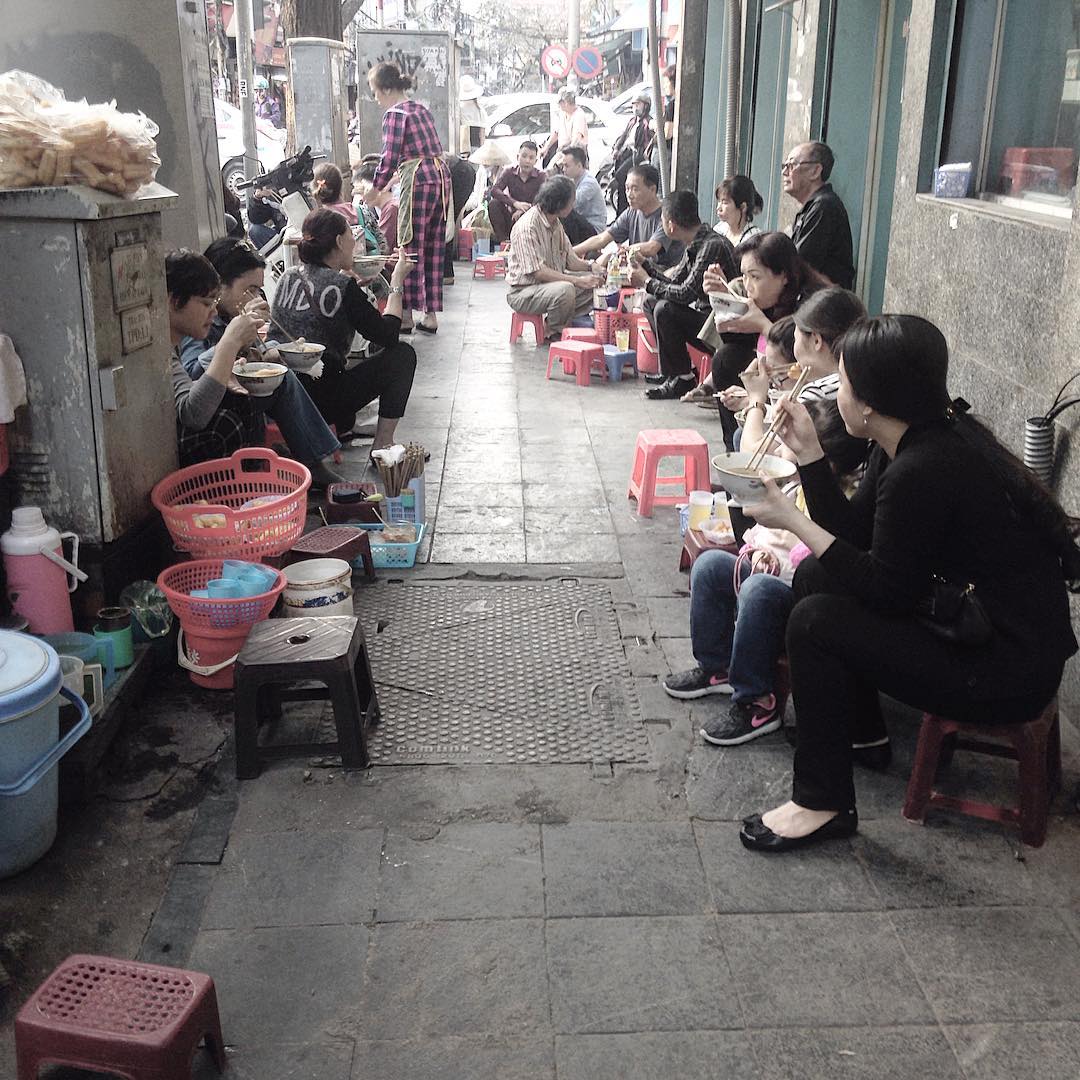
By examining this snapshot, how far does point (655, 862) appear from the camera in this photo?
124 inches

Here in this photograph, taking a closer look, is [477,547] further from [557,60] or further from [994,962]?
[557,60]

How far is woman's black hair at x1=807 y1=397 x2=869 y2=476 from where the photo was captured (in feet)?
12.1

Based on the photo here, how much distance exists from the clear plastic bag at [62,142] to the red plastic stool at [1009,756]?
3.20m

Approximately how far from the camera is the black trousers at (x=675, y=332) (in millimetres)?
8383

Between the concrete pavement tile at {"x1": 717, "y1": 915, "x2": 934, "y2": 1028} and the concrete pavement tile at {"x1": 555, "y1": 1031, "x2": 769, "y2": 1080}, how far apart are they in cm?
11

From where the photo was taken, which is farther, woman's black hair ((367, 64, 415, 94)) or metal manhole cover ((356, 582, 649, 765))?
woman's black hair ((367, 64, 415, 94))

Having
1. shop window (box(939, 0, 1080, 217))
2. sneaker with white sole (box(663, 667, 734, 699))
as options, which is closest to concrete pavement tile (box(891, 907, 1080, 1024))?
sneaker with white sole (box(663, 667, 734, 699))

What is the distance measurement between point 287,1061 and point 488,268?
13.1m

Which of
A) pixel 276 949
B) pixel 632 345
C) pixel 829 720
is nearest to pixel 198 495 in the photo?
pixel 276 949

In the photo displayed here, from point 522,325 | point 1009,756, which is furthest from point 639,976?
point 522,325

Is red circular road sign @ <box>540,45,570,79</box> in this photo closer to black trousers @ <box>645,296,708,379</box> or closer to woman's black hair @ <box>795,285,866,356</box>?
black trousers @ <box>645,296,708,379</box>

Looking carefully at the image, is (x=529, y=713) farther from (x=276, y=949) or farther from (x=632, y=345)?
(x=632, y=345)

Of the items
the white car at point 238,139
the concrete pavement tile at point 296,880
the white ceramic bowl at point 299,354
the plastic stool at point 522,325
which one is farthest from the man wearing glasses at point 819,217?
the white car at point 238,139

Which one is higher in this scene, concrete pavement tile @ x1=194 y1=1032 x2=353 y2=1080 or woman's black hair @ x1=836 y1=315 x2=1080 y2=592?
woman's black hair @ x1=836 y1=315 x2=1080 y2=592
